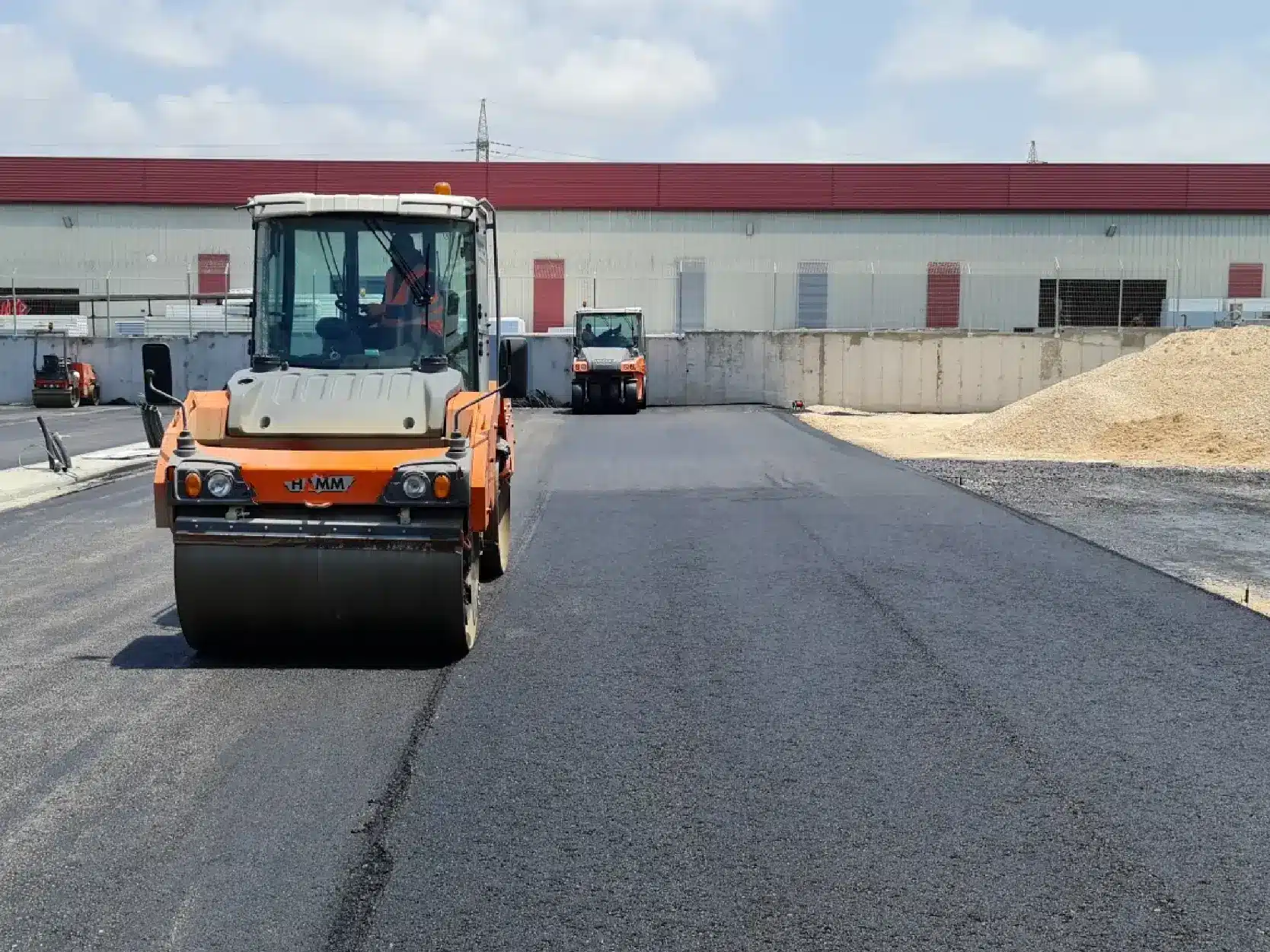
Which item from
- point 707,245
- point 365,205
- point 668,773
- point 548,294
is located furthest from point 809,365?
point 668,773

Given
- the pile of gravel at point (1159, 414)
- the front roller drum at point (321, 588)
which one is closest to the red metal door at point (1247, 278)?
the pile of gravel at point (1159, 414)

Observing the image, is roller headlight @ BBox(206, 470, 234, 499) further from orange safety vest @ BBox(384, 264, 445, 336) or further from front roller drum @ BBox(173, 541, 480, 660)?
orange safety vest @ BBox(384, 264, 445, 336)

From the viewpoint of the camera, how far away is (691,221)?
163ft

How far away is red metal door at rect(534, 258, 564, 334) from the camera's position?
47906mm

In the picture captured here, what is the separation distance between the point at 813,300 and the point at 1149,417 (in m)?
19.7

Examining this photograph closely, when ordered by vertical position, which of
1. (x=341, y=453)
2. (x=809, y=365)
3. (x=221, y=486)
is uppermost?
(x=341, y=453)

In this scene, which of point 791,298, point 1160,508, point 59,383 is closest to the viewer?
point 1160,508

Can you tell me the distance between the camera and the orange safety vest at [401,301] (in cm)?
934

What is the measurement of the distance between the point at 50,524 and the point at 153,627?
20.4ft

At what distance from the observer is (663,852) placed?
5.30 m

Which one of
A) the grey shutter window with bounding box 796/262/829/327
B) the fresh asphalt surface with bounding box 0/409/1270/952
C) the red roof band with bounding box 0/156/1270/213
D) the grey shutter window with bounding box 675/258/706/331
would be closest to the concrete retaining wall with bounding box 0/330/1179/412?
the grey shutter window with bounding box 796/262/829/327

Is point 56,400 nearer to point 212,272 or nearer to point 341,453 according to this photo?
point 212,272

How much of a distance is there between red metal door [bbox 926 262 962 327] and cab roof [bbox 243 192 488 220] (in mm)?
37534

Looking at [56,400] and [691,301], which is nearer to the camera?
[56,400]
